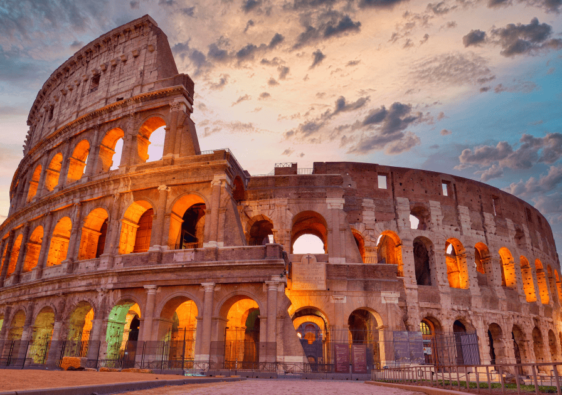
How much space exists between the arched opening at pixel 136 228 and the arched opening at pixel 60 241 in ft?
13.6

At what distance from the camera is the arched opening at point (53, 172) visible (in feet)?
82.6

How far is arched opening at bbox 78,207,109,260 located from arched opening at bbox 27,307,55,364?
3249 mm

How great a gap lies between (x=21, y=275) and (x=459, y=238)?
83.0 ft

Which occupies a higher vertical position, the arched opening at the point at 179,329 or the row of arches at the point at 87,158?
the row of arches at the point at 87,158

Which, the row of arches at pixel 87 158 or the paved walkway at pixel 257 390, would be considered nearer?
the paved walkway at pixel 257 390

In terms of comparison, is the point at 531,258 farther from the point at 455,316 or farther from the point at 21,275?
the point at 21,275

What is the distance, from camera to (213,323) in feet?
55.3

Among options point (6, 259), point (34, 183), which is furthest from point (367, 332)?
point (34, 183)

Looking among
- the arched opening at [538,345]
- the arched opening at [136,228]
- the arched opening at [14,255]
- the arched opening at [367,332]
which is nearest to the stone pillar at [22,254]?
the arched opening at [14,255]

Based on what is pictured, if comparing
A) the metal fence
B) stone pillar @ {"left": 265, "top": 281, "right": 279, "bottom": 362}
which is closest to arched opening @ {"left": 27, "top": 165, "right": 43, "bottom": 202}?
stone pillar @ {"left": 265, "top": 281, "right": 279, "bottom": 362}

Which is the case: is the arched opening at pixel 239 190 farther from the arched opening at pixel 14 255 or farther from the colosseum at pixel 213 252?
the arched opening at pixel 14 255

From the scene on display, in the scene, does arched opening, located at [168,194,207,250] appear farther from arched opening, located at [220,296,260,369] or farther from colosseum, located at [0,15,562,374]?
arched opening, located at [220,296,260,369]

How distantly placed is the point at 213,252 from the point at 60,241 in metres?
10.3

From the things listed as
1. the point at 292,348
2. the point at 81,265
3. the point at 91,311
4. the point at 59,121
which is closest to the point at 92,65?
the point at 59,121
